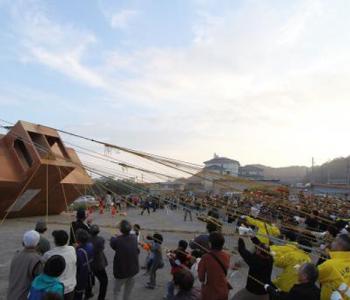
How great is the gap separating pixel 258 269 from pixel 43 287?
2565mm

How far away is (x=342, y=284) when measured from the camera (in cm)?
403

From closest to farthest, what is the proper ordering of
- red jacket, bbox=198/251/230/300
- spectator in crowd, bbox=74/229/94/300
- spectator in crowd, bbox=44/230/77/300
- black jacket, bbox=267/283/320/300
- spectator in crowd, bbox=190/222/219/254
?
black jacket, bbox=267/283/320/300 → red jacket, bbox=198/251/230/300 → spectator in crowd, bbox=44/230/77/300 → spectator in crowd, bbox=74/229/94/300 → spectator in crowd, bbox=190/222/219/254

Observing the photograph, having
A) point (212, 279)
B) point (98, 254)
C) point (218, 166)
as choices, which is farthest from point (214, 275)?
point (218, 166)

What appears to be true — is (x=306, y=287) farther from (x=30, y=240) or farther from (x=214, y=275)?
(x=30, y=240)

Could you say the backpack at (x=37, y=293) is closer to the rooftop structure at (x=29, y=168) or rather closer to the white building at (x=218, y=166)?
the white building at (x=218, y=166)

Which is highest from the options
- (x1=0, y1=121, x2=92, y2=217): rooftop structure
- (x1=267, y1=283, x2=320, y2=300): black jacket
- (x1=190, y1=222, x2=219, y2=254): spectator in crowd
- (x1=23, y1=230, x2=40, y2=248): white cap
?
(x1=0, y1=121, x2=92, y2=217): rooftop structure

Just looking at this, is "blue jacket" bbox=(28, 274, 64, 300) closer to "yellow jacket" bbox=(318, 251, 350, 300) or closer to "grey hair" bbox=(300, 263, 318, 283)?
"grey hair" bbox=(300, 263, 318, 283)

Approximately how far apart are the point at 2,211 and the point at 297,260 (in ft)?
39.0

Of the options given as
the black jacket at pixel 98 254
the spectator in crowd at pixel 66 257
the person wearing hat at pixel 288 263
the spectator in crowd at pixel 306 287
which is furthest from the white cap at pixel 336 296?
the black jacket at pixel 98 254

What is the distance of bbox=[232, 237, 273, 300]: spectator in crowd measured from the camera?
485 centimetres

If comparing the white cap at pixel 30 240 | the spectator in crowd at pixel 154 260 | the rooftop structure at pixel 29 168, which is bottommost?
the spectator in crowd at pixel 154 260

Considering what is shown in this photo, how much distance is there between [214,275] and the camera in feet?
15.3

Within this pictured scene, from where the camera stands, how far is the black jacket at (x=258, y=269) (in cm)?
485

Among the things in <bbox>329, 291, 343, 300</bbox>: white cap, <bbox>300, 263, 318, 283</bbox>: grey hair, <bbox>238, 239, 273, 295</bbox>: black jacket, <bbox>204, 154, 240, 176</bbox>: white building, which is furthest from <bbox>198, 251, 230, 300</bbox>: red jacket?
<bbox>204, 154, 240, 176</bbox>: white building
